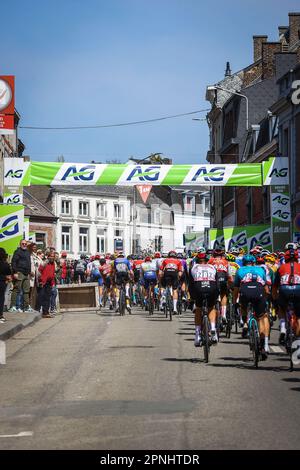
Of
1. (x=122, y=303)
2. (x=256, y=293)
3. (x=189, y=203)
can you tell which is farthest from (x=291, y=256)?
(x=189, y=203)

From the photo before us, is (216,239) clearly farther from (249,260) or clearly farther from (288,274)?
(288,274)

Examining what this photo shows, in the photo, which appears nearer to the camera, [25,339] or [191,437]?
[191,437]

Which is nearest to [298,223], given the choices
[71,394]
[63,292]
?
A: [63,292]

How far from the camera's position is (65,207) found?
95.6 metres

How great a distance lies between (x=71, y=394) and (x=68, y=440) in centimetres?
315

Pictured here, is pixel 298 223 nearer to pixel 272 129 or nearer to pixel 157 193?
pixel 272 129

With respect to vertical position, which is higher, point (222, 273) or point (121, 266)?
point (121, 266)

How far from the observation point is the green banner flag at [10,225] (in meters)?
24.9

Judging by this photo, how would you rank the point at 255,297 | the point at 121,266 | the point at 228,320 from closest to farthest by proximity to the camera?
1. the point at 255,297
2. the point at 228,320
3. the point at 121,266

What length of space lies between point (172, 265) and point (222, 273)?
5322mm

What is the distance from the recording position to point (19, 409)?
1050 cm

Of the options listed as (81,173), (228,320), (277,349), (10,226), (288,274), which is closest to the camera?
(288,274)

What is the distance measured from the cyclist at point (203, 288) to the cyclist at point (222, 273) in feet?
14.7
